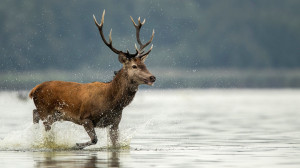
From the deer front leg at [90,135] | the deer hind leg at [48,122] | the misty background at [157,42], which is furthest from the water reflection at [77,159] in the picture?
the misty background at [157,42]

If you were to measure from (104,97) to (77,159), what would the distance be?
2585 millimetres

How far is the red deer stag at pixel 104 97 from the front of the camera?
1803 centimetres

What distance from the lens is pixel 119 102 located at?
18.1 metres

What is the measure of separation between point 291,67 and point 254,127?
141 m

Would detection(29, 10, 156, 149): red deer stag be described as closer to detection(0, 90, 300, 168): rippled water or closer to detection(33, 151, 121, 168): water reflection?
detection(0, 90, 300, 168): rippled water

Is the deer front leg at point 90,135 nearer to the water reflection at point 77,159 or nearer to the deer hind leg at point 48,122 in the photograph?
the water reflection at point 77,159

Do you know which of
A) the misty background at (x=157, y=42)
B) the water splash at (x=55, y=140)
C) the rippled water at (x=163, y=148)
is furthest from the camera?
the misty background at (x=157, y=42)

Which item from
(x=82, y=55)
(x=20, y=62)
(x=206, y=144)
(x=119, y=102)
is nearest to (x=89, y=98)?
(x=119, y=102)

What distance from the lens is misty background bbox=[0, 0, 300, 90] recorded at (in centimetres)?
13800

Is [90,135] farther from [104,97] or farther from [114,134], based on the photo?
[104,97]

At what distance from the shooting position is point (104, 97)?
18250mm

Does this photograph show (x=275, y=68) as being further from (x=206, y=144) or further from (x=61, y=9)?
(x=206, y=144)

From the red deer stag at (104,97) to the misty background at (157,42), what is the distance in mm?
96490

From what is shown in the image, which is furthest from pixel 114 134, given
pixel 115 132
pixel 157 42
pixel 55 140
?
pixel 157 42
